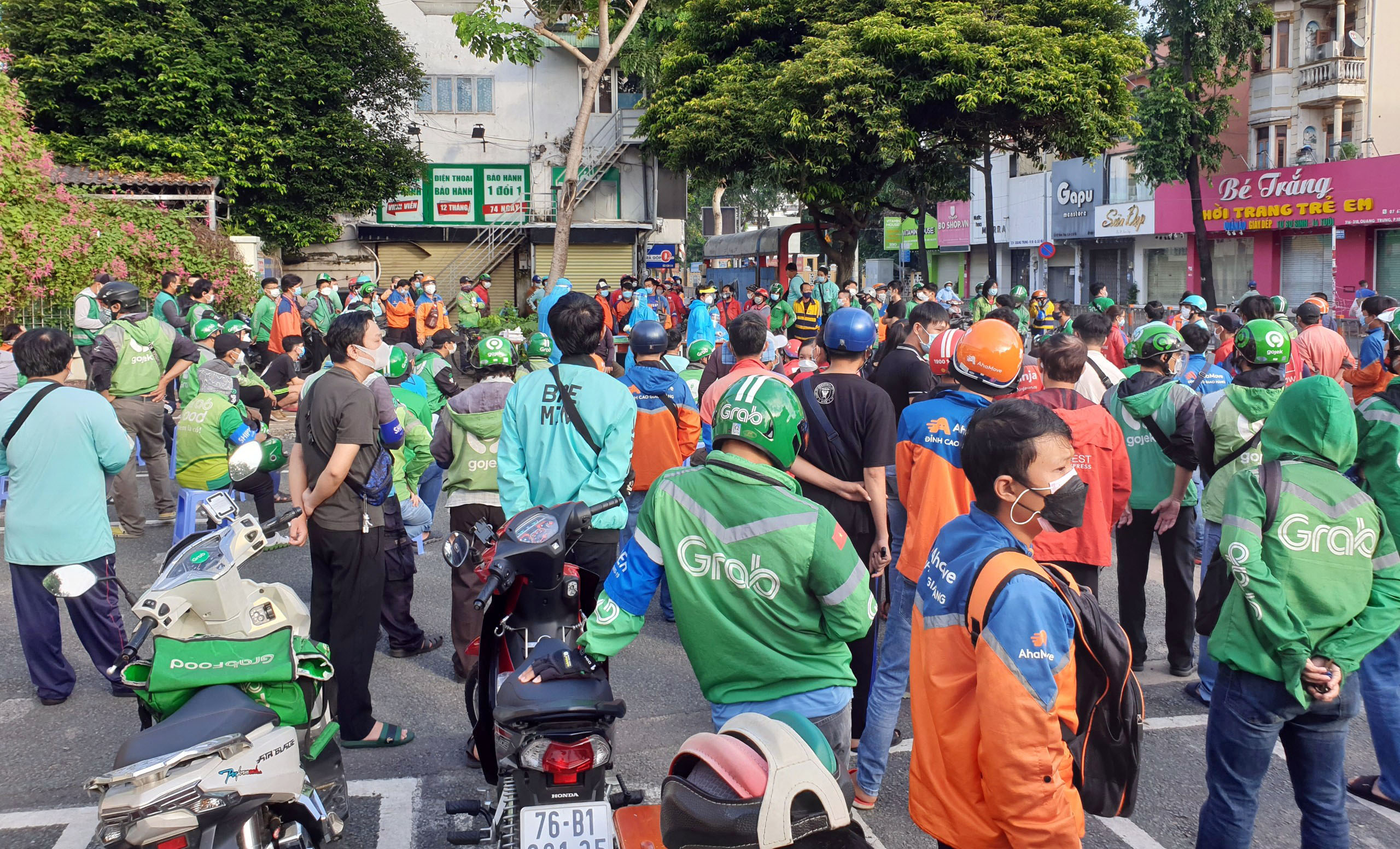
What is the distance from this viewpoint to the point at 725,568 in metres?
3.11

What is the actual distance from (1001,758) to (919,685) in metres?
0.38

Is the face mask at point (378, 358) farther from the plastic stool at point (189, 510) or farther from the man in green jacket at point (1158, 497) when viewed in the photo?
the man in green jacket at point (1158, 497)

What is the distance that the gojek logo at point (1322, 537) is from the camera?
3.42 meters

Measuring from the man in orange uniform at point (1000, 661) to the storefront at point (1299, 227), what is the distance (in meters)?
30.2

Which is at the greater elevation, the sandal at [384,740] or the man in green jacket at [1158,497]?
the man in green jacket at [1158,497]

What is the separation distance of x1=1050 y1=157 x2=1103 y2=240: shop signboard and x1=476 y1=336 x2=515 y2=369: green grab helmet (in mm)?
37093

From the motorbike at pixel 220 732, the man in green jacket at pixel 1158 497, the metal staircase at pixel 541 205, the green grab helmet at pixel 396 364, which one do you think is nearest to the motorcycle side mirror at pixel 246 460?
the motorbike at pixel 220 732

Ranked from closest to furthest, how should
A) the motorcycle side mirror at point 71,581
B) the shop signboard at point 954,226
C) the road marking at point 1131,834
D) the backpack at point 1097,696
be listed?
the backpack at point 1097,696 → the motorcycle side mirror at point 71,581 → the road marking at point 1131,834 → the shop signboard at point 954,226

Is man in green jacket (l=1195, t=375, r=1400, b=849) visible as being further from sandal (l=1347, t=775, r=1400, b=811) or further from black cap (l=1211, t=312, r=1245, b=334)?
black cap (l=1211, t=312, r=1245, b=334)

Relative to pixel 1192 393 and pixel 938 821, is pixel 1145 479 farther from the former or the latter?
pixel 938 821

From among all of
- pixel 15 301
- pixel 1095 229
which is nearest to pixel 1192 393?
pixel 15 301

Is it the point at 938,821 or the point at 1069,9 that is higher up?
the point at 1069,9

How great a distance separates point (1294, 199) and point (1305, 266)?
208cm

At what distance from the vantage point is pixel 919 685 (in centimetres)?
279
